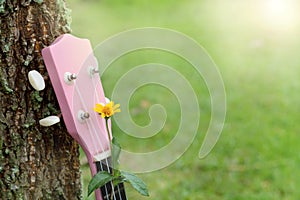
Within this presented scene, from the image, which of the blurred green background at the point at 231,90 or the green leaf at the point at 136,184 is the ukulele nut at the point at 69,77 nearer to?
the green leaf at the point at 136,184

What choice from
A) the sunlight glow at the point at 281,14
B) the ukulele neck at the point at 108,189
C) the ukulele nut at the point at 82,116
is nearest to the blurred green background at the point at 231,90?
the sunlight glow at the point at 281,14

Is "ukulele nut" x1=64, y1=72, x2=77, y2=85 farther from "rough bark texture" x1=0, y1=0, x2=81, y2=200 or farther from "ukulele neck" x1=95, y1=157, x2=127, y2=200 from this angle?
"ukulele neck" x1=95, y1=157, x2=127, y2=200

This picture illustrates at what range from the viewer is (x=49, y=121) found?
915 mm

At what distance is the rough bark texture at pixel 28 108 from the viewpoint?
919 mm

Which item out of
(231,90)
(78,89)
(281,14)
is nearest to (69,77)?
(78,89)

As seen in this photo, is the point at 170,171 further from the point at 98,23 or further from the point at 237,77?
the point at 98,23

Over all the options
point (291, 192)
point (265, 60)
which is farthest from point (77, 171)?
point (265, 60)

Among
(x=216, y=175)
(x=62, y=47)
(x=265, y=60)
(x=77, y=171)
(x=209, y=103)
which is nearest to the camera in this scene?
(x=62, y=47)

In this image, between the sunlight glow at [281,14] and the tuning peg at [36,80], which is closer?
the tuning peg at [36,80]

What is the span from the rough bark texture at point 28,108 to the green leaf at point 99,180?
3.8 inches

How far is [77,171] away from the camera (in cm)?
104

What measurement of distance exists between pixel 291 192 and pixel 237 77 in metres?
1.23

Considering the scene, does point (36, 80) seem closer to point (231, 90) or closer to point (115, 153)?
point (115, 153)

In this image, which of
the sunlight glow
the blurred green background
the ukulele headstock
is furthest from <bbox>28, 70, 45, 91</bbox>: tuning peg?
the sunlight glow
